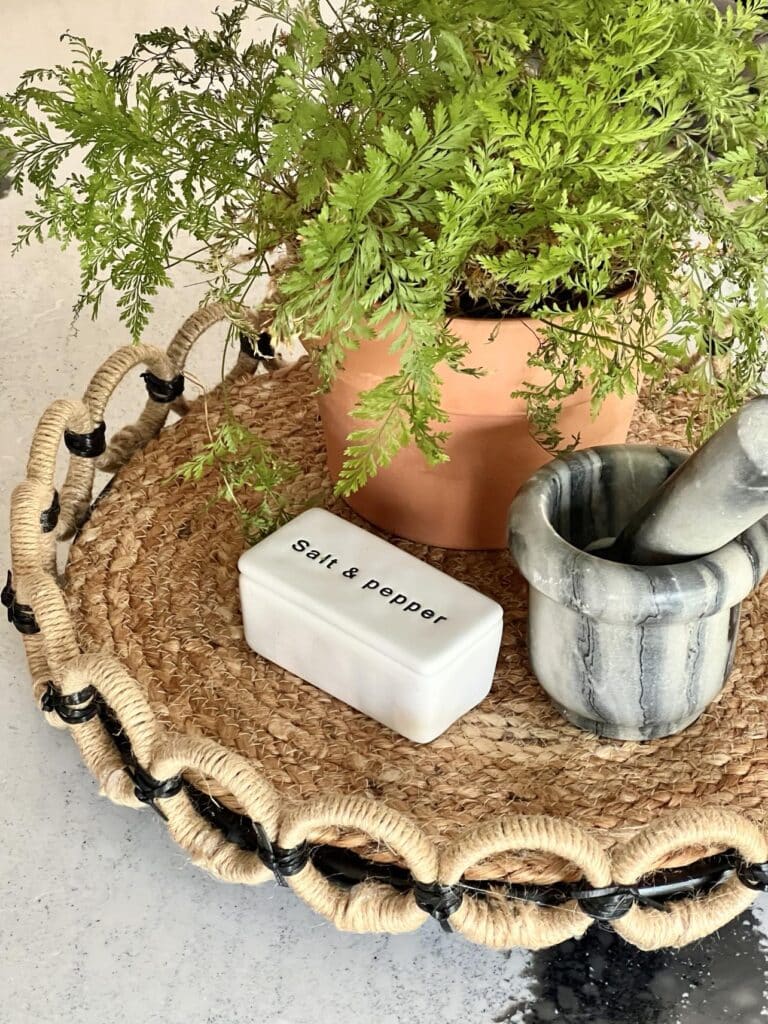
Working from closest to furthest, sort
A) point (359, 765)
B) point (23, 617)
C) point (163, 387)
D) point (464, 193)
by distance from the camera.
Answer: point (464, 193) < point (359, 765) < point (23, 617) < point (163, 387)

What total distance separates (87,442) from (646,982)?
21.1 inches

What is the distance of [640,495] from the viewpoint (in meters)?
0.76

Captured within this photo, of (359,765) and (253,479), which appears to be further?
(253,479)

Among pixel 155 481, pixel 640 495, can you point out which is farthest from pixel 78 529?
pixel 640 495

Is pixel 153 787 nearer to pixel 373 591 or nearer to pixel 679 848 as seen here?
pixel 373 591

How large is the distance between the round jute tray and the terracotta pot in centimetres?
3

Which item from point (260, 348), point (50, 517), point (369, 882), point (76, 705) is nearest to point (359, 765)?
point (369, 882)

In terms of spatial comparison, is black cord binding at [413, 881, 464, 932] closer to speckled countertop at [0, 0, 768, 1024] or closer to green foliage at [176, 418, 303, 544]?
speckled countertop at [0, 0, 768, 1024]

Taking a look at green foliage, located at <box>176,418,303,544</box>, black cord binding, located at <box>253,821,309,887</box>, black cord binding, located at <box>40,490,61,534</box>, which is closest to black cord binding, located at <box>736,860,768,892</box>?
black cord binding, located at <box>253,821,309,887</box>

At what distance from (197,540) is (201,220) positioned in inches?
10.0

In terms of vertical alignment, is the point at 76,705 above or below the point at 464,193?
below

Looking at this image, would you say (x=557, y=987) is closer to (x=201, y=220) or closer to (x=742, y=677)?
(x=742, y=677)

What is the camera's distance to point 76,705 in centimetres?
74

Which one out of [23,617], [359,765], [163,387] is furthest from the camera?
[163,387]
